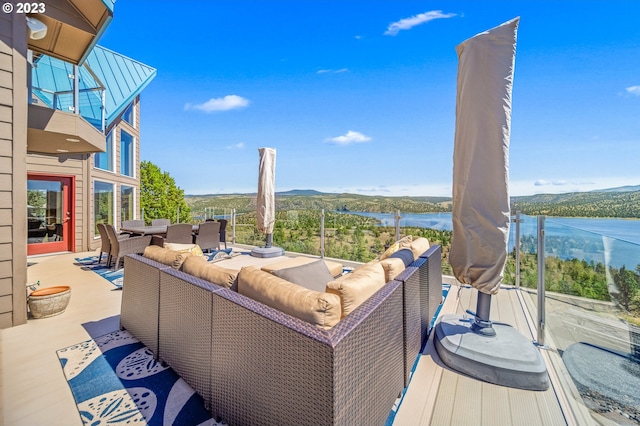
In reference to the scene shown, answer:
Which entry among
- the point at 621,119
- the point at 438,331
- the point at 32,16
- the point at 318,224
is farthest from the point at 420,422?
the point at 621,119

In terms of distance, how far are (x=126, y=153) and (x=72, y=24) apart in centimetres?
790

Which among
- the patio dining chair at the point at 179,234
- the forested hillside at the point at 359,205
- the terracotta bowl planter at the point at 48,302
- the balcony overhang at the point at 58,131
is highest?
the balcony overhang at the point at 58,131

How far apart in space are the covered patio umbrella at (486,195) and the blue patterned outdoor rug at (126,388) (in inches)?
83.1

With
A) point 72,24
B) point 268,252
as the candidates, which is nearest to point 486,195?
point 268,252

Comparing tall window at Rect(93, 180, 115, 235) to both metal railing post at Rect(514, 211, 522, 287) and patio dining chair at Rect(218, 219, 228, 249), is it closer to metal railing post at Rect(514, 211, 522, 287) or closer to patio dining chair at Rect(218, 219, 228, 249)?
patio dining chair at Rect(218, 219, 228, 249)

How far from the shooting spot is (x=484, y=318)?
242cm

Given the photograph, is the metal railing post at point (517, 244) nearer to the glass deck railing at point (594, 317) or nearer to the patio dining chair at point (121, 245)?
the glass deck railing at point (594, 317)

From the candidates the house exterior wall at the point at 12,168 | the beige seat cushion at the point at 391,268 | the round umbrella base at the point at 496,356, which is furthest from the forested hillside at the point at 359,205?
the house exterior wall at the point at 12,168

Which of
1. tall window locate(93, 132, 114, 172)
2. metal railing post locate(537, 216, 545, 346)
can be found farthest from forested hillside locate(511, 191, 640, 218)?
tall window locate(93, 132, 114, 172)

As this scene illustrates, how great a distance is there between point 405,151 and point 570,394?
54.4 feet

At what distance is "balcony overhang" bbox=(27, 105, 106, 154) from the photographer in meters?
3.92

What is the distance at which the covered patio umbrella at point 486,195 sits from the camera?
208cm

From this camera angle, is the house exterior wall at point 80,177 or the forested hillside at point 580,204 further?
the house exterior wall at point 80,177

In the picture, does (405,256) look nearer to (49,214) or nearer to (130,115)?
(49,214)
